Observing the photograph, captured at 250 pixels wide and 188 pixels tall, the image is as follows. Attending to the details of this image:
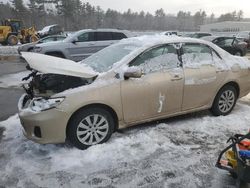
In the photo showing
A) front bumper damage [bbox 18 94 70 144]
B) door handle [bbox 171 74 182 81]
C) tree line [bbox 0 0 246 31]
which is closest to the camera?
front bumper damage [bbox 18 94 70 144]

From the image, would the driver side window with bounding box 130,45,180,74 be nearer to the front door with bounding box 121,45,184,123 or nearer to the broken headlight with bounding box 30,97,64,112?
the front door with bounding box 121,45,184,123

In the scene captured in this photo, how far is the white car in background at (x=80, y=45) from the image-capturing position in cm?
1180

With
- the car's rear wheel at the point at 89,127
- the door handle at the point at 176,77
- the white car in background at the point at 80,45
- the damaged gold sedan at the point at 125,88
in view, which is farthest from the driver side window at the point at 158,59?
the white car in background at the point at 80,45

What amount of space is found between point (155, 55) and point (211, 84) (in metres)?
1.25

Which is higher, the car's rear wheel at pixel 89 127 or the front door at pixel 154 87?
the front door at pixel 154 87

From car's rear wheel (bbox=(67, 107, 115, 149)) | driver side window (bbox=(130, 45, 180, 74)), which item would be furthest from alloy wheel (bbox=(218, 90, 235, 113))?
car's rear wheel (bbox=(67, 107, 115, 149))

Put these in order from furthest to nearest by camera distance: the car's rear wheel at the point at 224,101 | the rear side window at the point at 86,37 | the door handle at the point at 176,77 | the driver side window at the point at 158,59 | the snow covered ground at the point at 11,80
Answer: the rear side window at the point at 86,37, the snow covered ground at the point at 11,80, the car's rear wheel at the point at 224,101, the door handle at the point at 176,77, the driver side window at the point at 158,59

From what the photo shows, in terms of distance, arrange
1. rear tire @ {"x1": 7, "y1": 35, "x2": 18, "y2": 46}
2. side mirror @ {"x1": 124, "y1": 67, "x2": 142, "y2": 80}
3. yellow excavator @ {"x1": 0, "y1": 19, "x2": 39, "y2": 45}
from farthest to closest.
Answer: rear tire @ {"x1": 7, "y1": 35, "x2": 18, "y2": 46}
yellow excavator @ {"x1": 0, "y1": 19, "x2": 39, "y2": 45}
side mirror @ {"x1": 124, "y1": 67, "x2": 142, "y2": 80}

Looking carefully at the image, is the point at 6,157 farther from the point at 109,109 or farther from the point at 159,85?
the point at 159,85

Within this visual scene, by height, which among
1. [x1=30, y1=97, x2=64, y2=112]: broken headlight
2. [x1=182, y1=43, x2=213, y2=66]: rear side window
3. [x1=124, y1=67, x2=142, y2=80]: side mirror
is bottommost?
[x1=30, y1=97, x2=64, y2=112]: broken headlight

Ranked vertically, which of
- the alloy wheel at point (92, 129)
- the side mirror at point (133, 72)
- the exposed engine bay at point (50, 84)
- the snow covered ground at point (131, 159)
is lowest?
the snow covered ground at point (131, 159)

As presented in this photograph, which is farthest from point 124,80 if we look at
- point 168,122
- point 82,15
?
point 82,15

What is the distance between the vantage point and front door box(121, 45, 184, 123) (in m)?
4.73

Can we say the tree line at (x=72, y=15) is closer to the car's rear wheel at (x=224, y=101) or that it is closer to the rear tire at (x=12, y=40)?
the rear tire at (x=12, y=40)
